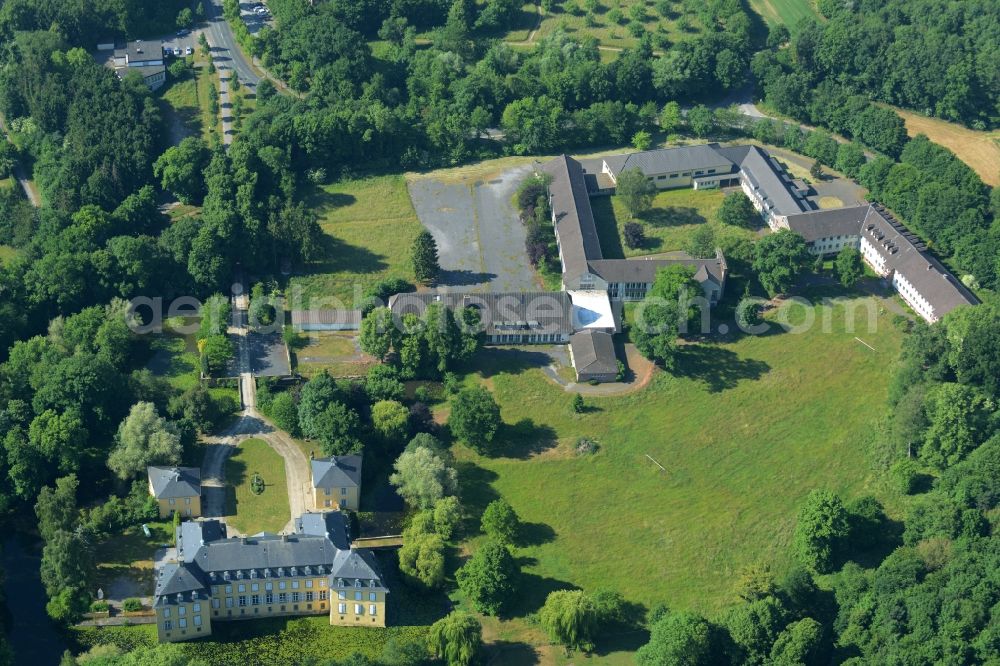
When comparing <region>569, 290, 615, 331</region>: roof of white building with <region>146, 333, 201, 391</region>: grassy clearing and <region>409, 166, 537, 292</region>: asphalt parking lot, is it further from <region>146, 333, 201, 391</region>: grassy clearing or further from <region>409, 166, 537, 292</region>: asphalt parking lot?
<region>146, 333, 201, 391</region>: grassy clearing

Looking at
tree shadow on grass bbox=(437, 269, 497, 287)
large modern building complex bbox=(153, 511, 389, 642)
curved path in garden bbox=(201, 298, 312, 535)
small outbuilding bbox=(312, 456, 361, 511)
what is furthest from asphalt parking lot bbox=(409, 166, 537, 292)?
large modern building complex bbox=(153, 511, 389, 642)

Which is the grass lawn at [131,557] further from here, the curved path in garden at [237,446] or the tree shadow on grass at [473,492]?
the tree shadow on grass at [473,492]

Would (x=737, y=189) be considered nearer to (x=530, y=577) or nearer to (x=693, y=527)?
(x=693, y=527)

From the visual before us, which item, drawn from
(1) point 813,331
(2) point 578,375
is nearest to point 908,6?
(1) point 813,331

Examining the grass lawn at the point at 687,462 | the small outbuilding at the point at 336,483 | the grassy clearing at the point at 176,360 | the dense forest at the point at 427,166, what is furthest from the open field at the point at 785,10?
the small outbuilding at the point at 336,483

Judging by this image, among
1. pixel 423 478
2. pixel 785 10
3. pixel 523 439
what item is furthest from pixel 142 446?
pixel 785 10
